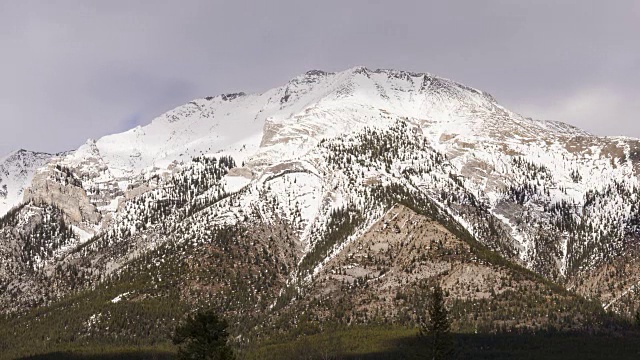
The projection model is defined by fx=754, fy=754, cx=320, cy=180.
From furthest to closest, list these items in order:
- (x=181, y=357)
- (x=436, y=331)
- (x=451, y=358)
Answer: (x=451, y=358)
(x=436, y=331)
(x=181, y=357)

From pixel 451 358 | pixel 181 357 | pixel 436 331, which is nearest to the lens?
pixel 181 357

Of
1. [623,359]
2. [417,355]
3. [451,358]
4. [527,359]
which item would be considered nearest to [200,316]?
[417,355]

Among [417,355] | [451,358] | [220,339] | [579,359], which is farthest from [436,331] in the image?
[579,359]

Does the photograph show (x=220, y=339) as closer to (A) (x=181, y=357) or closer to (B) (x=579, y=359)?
(A) (x=181, y=357)

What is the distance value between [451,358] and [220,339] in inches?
4158

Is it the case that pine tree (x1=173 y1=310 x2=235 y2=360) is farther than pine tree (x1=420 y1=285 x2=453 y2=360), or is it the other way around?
pine tree (x1=420 y1=285 x2=453 y2=360)

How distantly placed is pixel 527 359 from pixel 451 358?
20915 mm

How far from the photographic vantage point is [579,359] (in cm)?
19862

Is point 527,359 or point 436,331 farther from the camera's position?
point 527,359

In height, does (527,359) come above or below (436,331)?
below

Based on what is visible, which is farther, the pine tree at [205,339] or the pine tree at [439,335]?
the pine tree at [439,335]

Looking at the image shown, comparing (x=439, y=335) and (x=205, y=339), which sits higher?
(x=205, y=339)

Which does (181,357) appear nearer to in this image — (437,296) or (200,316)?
(200,316)

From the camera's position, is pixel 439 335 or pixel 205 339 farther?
pixel 439 335
